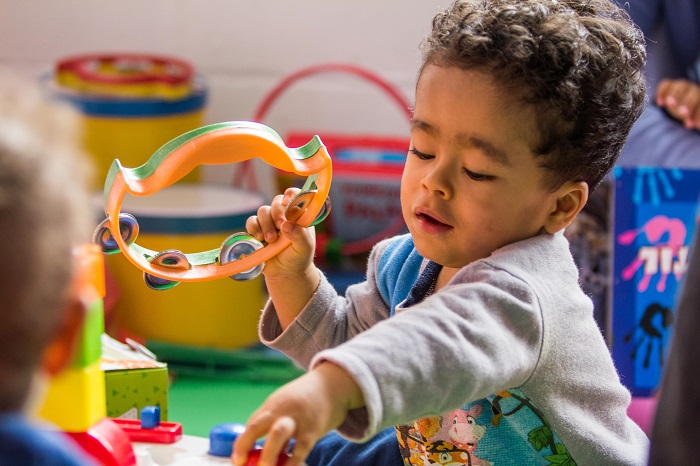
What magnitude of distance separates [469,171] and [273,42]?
1588 mm

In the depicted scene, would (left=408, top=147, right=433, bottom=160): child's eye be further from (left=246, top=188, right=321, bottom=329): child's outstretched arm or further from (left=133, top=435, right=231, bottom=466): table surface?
(left=133, top=435, right=231, bottom=466): table surface

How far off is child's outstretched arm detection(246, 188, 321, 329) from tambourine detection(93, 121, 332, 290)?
0.01 m

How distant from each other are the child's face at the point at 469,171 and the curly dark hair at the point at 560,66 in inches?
0.5

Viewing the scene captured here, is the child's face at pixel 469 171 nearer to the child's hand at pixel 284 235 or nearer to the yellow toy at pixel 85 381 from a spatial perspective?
the child's hand at pixel 284 235

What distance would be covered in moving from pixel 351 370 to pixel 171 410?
1.05 m

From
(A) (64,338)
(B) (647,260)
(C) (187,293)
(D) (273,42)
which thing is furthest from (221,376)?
(A) (64,338)

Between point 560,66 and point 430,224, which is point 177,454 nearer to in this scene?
point 430,224

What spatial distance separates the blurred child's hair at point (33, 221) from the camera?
15.9 inches

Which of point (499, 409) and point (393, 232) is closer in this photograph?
point (499, 409)

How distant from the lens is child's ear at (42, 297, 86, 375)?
1.49 feet

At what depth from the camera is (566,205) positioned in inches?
32.1

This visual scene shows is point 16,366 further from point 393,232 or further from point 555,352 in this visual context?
point 393,232

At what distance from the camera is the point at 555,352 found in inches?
29.2

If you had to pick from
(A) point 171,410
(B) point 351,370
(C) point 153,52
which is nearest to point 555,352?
(B) point 351,370
